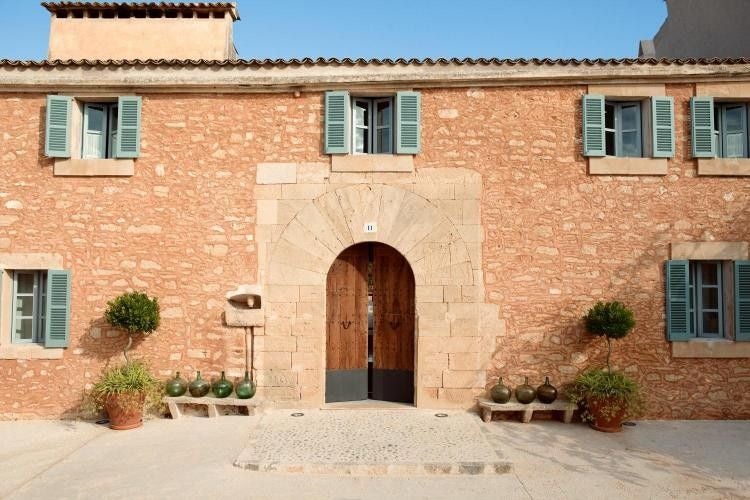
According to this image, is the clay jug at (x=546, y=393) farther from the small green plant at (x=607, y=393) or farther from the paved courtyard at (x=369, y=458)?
the paved courtyard at (x=369, y=458)

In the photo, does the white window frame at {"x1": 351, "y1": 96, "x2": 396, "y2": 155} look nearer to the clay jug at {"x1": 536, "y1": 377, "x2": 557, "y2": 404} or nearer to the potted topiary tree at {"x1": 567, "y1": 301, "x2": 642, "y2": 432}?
the potted topiary tree at {"x1": 567, "y1": 301, "x2": 642, "y2": 432}

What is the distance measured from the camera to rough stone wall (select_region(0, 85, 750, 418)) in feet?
23.0

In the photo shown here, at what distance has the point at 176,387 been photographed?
22.3 feet

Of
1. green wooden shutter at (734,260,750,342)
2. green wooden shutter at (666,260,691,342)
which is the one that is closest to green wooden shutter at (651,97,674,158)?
green wooden shutter at (666,260,691,342)

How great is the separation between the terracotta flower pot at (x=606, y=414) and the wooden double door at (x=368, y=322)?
2.44 metres

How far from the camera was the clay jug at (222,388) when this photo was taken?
6.79 meters

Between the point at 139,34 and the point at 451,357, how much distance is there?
9.39 metres

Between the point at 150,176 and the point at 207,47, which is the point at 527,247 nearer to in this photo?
the point at 150,176

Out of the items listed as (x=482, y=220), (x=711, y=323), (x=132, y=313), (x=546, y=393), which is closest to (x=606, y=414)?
(x=546, y=393)

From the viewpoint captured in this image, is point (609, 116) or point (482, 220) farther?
point (609, 116)

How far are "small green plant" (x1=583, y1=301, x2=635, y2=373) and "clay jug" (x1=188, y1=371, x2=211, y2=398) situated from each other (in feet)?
16.9

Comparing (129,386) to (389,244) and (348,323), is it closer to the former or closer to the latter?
(348,323)

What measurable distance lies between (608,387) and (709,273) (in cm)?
243

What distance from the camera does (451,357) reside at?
6996 millimetres
